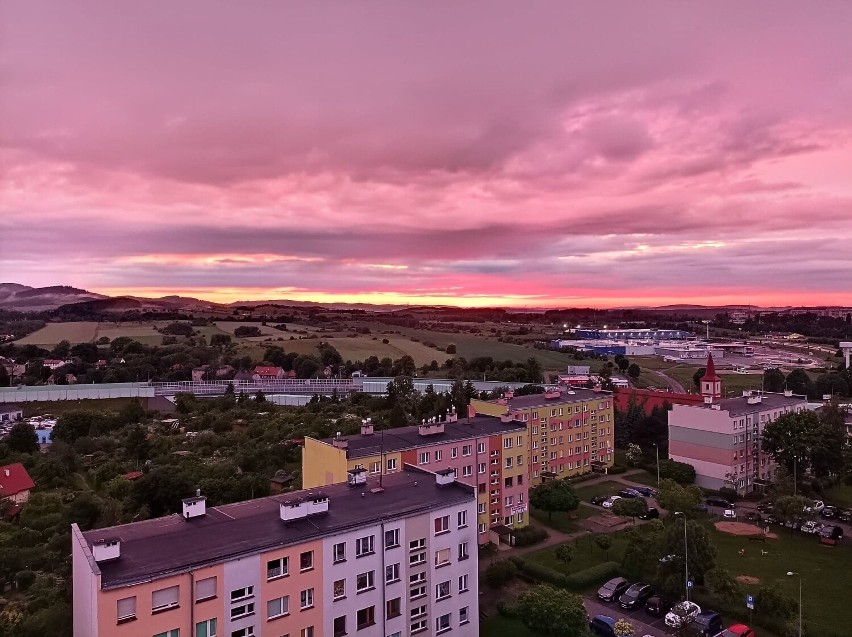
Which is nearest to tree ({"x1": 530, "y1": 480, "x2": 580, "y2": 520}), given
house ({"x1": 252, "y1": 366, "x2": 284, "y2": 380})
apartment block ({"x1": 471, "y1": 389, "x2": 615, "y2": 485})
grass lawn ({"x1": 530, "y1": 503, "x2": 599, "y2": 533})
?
grass lawn ({"x1": 530, "y1": 503, "x2": 599, "y2": 533})

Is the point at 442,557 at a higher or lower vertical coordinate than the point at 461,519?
lower

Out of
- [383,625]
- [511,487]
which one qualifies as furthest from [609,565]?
[383,625]

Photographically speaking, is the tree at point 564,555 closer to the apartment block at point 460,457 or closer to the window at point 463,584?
the apartment block at point 460,457

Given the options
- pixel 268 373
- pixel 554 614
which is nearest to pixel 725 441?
pixel 554 614

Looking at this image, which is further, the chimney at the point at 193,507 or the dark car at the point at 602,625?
the dark car at the point at 602,625

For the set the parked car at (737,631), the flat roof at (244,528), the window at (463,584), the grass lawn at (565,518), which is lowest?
the grass lawn at (565,518)

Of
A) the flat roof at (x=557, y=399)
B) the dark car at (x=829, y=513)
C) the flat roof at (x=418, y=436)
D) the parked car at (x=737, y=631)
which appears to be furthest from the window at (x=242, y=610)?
the dark car at (x=829, y=513)

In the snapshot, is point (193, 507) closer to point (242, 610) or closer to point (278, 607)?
point (242, 610)
